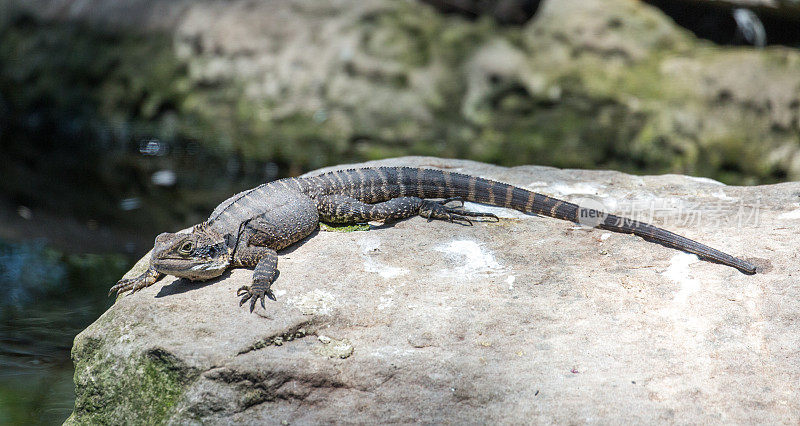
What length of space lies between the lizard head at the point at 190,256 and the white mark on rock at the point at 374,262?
1157mm

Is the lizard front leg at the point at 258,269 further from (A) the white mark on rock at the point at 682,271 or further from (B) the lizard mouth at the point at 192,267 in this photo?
(A) the white mark on rock at the point at 682,271

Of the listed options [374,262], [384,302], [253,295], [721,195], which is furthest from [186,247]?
[721,195]

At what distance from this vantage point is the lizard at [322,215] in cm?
548

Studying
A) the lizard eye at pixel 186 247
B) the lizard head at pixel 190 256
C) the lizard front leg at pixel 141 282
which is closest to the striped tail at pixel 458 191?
the lizard head at pixel 190 256

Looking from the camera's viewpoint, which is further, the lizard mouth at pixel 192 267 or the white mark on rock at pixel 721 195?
the white mark on rock at pixel 721 195

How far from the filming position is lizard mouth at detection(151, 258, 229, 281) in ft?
17.6

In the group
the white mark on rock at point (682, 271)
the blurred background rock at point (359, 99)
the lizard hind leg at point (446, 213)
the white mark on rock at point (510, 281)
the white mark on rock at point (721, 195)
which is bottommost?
the blurred background rock at point (359, 99)

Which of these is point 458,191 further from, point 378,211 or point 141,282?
point 141,282

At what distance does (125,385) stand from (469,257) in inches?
111

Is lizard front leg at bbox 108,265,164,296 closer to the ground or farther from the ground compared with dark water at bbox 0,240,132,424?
farther from the ground

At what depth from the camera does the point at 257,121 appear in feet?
47.0

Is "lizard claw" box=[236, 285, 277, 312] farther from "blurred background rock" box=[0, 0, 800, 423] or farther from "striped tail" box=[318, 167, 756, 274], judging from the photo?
"blurred background rock" box=[0, 0, 800, 423]

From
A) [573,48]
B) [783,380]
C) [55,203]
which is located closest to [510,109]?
[573,48]

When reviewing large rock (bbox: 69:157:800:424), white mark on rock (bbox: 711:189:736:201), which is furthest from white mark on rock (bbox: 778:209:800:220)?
white mark on rock (bbox: 711:189:736:201)
